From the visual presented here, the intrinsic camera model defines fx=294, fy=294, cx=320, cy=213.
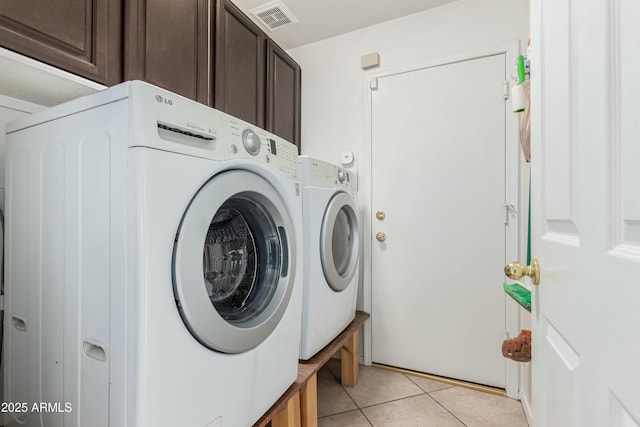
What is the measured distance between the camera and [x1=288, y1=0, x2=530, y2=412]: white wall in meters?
1.73

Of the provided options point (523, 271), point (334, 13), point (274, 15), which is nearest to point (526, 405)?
point (523, 271)

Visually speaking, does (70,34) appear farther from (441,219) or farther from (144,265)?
(441,219)

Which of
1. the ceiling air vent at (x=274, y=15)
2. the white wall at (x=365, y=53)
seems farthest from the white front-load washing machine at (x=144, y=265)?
the ceiling air vent at (x=274, y=15)

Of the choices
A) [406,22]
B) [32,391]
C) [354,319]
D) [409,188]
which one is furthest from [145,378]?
[406,22]

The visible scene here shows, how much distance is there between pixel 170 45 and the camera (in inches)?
49.9

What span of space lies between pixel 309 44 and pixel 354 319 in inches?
81.3

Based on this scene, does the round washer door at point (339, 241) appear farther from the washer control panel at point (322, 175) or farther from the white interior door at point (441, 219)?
the white interior door at point (441, 219)

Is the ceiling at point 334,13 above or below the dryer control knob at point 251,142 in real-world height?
above

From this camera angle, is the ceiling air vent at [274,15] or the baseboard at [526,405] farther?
the ceiling air vent at [274,15]

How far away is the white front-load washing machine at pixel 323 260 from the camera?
130 cm

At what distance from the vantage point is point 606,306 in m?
0.40

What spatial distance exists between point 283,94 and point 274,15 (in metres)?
0.49

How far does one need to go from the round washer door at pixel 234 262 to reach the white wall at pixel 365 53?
1182 millimetres

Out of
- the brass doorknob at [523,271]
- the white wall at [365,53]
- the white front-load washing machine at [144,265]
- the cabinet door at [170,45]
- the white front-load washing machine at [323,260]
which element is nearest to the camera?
the white front-load washing machine at [144,265]
